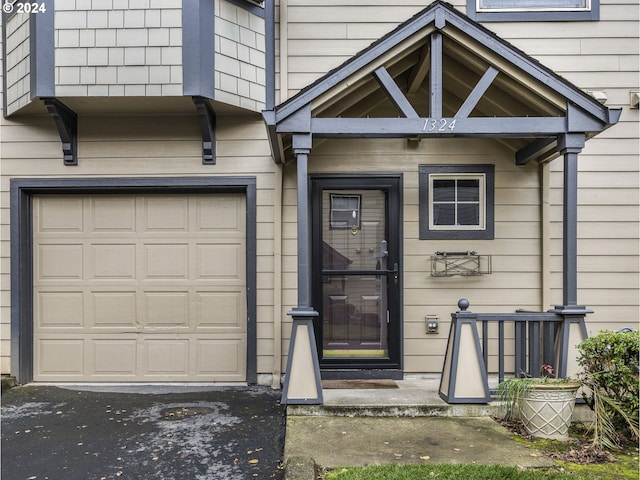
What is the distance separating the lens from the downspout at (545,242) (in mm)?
5070

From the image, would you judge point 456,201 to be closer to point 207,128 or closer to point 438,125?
point 438,125

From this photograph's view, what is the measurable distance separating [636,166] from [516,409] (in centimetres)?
299

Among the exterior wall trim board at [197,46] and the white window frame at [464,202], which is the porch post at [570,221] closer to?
the white window frame at [464,202]

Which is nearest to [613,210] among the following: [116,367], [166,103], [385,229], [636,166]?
[636,166]

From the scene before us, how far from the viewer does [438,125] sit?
404 centimetres

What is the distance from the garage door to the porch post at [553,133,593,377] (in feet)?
9.82

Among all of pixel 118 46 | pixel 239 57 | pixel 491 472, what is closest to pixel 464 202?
pixel 239 57

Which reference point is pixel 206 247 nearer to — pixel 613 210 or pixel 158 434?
pixel 158 434

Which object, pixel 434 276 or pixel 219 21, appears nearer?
pixel 219 21

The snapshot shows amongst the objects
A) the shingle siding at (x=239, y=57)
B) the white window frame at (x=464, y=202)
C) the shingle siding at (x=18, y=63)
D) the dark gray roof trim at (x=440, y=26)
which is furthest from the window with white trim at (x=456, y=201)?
the shingle siding at (x=18, y=63)

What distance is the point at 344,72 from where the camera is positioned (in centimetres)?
399

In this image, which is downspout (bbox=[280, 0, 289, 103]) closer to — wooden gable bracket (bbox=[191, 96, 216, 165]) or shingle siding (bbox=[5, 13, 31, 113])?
wooden gable bracket (bbox=[191, 96, 216, 165])

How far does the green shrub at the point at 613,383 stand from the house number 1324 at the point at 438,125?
196 cm

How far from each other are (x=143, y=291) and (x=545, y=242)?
4.18 metres
